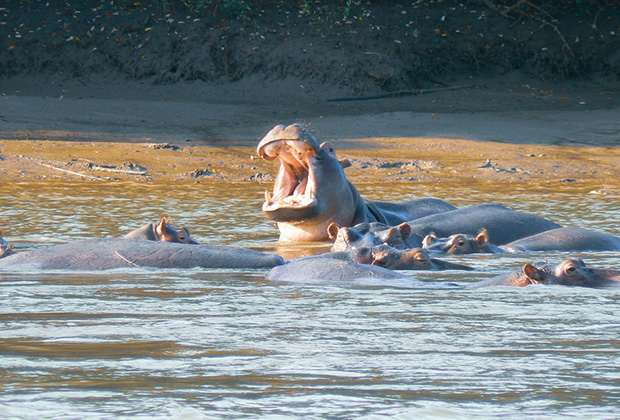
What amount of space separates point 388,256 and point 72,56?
46.3 ft

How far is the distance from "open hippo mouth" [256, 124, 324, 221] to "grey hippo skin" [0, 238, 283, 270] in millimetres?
1391

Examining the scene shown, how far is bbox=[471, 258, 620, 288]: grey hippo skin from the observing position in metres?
4.91

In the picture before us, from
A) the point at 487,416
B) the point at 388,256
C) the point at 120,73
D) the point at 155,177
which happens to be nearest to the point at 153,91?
the point at 120,73

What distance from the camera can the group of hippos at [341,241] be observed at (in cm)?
507

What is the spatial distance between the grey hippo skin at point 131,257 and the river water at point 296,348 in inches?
6.5

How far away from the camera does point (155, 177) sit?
11.0 meters

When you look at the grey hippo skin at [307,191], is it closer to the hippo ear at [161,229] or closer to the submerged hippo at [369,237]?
the submerged hippo at [369,237]

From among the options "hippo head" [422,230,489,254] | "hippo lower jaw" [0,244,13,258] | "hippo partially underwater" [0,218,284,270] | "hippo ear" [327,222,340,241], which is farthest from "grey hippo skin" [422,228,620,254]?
"hippo lower jaw" [0,244,13,258]

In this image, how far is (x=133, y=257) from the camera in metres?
5.59

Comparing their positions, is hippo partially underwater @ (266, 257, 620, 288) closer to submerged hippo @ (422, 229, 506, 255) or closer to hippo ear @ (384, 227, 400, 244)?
hippo ear @ (384, 227, 400, 244)

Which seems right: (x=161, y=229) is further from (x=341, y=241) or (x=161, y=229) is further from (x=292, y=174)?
(x=292, y=174)

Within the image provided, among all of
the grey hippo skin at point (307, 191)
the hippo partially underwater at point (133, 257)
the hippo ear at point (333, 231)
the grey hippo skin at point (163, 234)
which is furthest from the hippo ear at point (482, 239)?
the grey hippo skin at point (163, 234)

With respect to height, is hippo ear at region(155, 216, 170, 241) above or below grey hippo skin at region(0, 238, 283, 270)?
above

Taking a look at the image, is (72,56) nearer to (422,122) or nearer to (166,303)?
(422,122)
